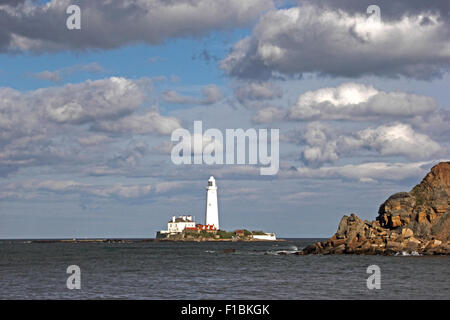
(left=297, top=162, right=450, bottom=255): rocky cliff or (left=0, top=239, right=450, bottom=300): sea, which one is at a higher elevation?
(left=297, top=162, right=450, bottom=255): rocky cliff

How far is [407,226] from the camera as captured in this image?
337 ft

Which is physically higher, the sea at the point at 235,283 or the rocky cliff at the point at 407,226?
the rocky cliff at the point at 407,226

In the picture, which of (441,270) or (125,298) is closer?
(125,298)

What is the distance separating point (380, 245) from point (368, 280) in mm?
46169

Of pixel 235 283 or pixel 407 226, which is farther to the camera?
pixel 407 226

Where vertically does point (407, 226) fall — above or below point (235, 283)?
above

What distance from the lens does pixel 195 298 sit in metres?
43.5

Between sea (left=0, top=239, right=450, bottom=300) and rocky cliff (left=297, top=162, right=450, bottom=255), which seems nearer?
sea (left=0, top=239, right=450, bottom=300)

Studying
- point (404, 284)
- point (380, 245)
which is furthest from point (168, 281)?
point (380, 245)

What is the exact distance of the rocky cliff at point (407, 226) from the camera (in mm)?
97875

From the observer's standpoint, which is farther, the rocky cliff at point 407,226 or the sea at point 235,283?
the rocky cliff at point 407,226

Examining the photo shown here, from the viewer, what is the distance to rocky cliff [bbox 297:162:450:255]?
9788 centimetres
